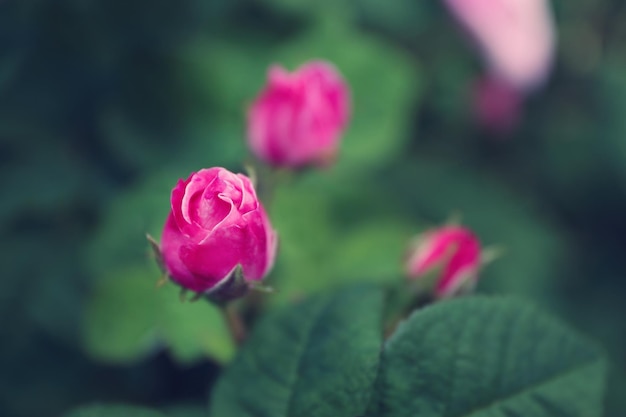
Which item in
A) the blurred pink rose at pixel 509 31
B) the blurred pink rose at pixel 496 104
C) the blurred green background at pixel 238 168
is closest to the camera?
the blurred green background at pixel 238 168

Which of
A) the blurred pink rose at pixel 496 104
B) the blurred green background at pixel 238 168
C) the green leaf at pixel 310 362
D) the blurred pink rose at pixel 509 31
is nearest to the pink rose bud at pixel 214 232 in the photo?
the green leaf at pixel 310 362

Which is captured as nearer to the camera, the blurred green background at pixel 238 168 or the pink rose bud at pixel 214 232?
the pink rose bud at pixel 214 232

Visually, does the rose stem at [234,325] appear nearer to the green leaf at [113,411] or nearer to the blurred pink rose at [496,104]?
the green leaf at [113,411]

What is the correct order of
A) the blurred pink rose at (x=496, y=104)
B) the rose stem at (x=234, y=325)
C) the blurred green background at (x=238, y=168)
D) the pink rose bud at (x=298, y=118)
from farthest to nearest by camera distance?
the blurred pink rose at (x=496, y=104) < the blurred green background at (x=238, y=168) < the pink rose bud at (x=298, y=118) < the rose stem at (x=234, y=325)

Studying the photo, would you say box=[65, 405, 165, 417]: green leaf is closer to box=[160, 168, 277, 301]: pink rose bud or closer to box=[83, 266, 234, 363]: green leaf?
box=[160, 168, 277, 301]: pink rose bud

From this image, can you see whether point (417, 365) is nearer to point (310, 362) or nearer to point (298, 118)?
point (310, 362)

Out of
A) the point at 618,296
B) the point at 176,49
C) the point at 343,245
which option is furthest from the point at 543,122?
the point at 176,49
